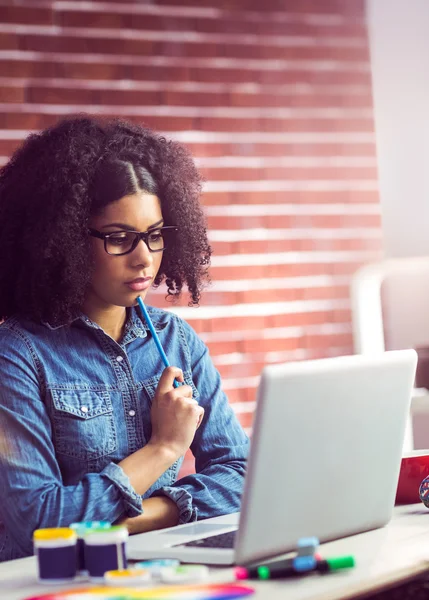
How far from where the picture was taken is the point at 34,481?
180cm

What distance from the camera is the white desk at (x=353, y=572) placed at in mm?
1290

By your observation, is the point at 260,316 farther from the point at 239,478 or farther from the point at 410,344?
the point at 239,478

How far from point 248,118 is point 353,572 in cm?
240

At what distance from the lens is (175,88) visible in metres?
3.42

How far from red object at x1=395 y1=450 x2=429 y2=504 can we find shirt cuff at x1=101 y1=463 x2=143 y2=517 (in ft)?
1.68

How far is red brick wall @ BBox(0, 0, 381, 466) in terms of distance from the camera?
130 inches

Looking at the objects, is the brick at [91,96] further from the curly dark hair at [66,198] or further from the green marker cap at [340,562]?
the green marker cap at [340,562]

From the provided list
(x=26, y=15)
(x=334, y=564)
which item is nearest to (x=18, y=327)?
(x=334, y=564)

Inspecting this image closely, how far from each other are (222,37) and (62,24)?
1.89ft

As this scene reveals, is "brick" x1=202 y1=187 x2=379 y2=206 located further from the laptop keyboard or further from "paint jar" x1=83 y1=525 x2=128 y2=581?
"paint jar" x1=83 y1=525 x2=128 y2=581

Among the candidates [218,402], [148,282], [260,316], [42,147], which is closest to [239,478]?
[218,402]

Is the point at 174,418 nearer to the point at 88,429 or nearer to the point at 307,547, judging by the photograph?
the point at 88,429

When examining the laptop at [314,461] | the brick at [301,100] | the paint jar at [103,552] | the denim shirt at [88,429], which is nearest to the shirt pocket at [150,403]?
the denim shirt at [88,429]

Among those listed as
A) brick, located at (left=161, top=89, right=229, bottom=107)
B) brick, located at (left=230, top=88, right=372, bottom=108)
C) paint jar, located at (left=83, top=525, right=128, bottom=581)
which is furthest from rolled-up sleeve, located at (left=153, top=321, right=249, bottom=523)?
brick, located at (left=230, top=88, right=372, bottom=108)
